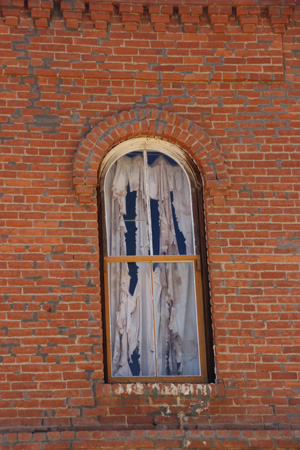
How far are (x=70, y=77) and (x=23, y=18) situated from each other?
2.85 ft

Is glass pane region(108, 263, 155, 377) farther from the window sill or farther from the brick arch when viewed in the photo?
the brick arch

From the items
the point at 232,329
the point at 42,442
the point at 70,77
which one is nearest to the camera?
the point at 42,442

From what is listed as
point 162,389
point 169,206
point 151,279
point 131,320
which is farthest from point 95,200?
point 162,389

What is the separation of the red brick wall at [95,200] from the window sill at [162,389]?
1 centimetres

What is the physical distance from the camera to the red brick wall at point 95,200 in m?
9.55

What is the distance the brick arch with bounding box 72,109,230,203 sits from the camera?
10438 millimetres

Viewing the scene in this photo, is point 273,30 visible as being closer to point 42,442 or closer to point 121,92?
point 121,92

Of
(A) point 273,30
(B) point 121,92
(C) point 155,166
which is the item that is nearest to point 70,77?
(B) point 121,92

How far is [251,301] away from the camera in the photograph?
10078 mm

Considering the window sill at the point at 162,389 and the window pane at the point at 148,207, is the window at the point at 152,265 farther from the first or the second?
the window sill at the point at 162,389

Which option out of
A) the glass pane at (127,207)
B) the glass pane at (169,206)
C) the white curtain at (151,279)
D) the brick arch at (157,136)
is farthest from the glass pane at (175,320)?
the brick arch at (157,136)

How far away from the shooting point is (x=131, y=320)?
1020 centimetres

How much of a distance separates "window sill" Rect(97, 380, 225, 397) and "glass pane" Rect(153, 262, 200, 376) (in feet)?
1.27

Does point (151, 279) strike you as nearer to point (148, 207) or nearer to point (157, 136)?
point (148, 207)
